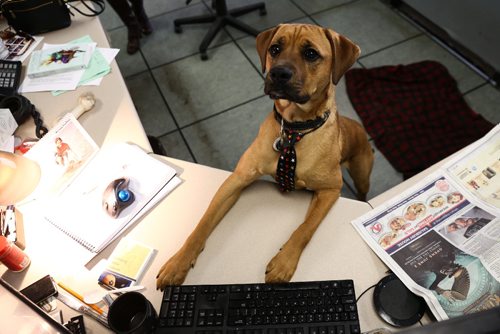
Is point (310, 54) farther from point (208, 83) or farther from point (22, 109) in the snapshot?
point (208, 83)

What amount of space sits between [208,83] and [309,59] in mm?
1708

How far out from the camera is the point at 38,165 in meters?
1.27

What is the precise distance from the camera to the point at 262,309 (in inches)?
38.8

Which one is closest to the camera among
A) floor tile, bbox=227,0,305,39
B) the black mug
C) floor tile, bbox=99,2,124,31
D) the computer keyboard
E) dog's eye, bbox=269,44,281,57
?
the black mug

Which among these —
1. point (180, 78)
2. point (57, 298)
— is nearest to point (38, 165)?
point (57, 298)

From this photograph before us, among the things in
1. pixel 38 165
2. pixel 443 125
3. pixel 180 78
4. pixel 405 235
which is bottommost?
pixel 443 125

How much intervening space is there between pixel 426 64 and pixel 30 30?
103 inches

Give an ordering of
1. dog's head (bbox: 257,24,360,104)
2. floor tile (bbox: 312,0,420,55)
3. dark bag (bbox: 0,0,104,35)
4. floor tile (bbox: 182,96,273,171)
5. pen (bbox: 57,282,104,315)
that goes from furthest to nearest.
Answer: floor tile (bbox: 312,0,420,55) < floor tile (bbox: 182,96,273,171) < dark bag (bbox: 0,0,104,35) < dog's head (bbox: 257,24,360,104) < pen (bbox: 57,282,104,315)

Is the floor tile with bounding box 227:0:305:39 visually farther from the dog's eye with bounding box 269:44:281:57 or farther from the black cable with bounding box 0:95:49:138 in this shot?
the black cable with bounding box 0:95:49:138

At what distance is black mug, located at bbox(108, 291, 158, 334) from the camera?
0.90 meters

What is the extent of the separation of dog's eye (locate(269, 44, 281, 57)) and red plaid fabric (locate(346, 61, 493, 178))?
131 cm

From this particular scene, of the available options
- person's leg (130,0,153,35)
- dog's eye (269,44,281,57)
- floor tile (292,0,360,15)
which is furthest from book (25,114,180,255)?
floor tile (292,0,360,15)

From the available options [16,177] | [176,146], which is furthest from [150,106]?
[16,177]

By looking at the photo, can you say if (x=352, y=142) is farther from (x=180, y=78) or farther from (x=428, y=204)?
(x=180, y=78)
